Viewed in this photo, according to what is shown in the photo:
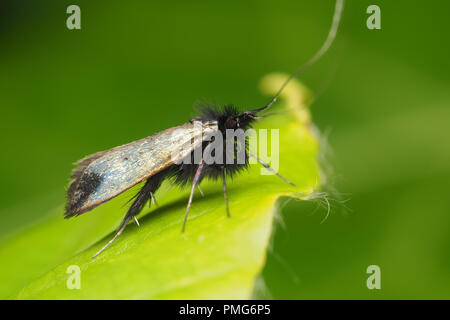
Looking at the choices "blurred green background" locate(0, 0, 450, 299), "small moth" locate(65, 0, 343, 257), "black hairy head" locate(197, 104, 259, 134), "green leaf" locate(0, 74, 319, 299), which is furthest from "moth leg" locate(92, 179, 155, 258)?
"blurred green background" locate(0, 0, 450, 299)

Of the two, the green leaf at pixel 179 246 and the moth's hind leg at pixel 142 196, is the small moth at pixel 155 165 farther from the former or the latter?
the green leaf at pixel 179 246

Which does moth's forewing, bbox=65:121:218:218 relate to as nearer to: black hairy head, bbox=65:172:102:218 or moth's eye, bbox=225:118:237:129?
black hairy head, bbox=65:172:102:218

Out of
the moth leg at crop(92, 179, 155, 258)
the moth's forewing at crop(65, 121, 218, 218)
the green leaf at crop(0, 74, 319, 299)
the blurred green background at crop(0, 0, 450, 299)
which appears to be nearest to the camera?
the green leaf at crop(0, 74, 319, 299)

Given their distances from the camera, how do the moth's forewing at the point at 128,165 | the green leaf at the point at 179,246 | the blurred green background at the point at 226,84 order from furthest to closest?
the blurred green background at the point at 226,84 → the moth's forewing at the point at 128,165 → the green leaf at the point at 179,246

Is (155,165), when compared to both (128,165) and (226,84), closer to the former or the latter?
(128,165)

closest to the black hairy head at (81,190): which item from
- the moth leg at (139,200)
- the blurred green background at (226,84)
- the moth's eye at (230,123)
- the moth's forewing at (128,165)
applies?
the moth's forewing at (128,165)
